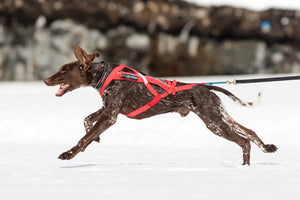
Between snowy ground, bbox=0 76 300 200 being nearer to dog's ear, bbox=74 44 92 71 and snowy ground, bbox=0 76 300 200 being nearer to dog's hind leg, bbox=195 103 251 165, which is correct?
dog's hind leg, bbox=195 103 251 165

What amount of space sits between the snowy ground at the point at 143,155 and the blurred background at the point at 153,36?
335cm

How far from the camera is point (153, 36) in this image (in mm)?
14430

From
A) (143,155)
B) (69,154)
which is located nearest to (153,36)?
(143,155)

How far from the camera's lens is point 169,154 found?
6027mm

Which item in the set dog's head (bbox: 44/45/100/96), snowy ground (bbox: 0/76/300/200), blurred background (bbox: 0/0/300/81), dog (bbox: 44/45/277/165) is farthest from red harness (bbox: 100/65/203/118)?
blurred background (bbox: 0/0/300/81)

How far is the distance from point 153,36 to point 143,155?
8913mm

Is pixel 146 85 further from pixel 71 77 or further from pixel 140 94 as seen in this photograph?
pixel 71 77

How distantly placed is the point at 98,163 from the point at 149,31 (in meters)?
9.65

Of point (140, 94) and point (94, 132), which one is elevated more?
point (140, 94)

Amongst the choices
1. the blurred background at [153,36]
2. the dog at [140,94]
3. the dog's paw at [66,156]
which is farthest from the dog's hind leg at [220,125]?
the blurred background at [153,36]

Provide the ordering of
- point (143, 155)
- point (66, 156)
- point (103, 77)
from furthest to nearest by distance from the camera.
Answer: point (143, 155) < point (103, 77) < point (66, 156)

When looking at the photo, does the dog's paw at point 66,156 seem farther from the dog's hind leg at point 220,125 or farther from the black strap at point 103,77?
the dog's hind leg at point 220,125

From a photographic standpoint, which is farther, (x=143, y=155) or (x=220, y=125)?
(x=143, y=155)

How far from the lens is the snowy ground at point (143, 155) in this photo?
150 inches
